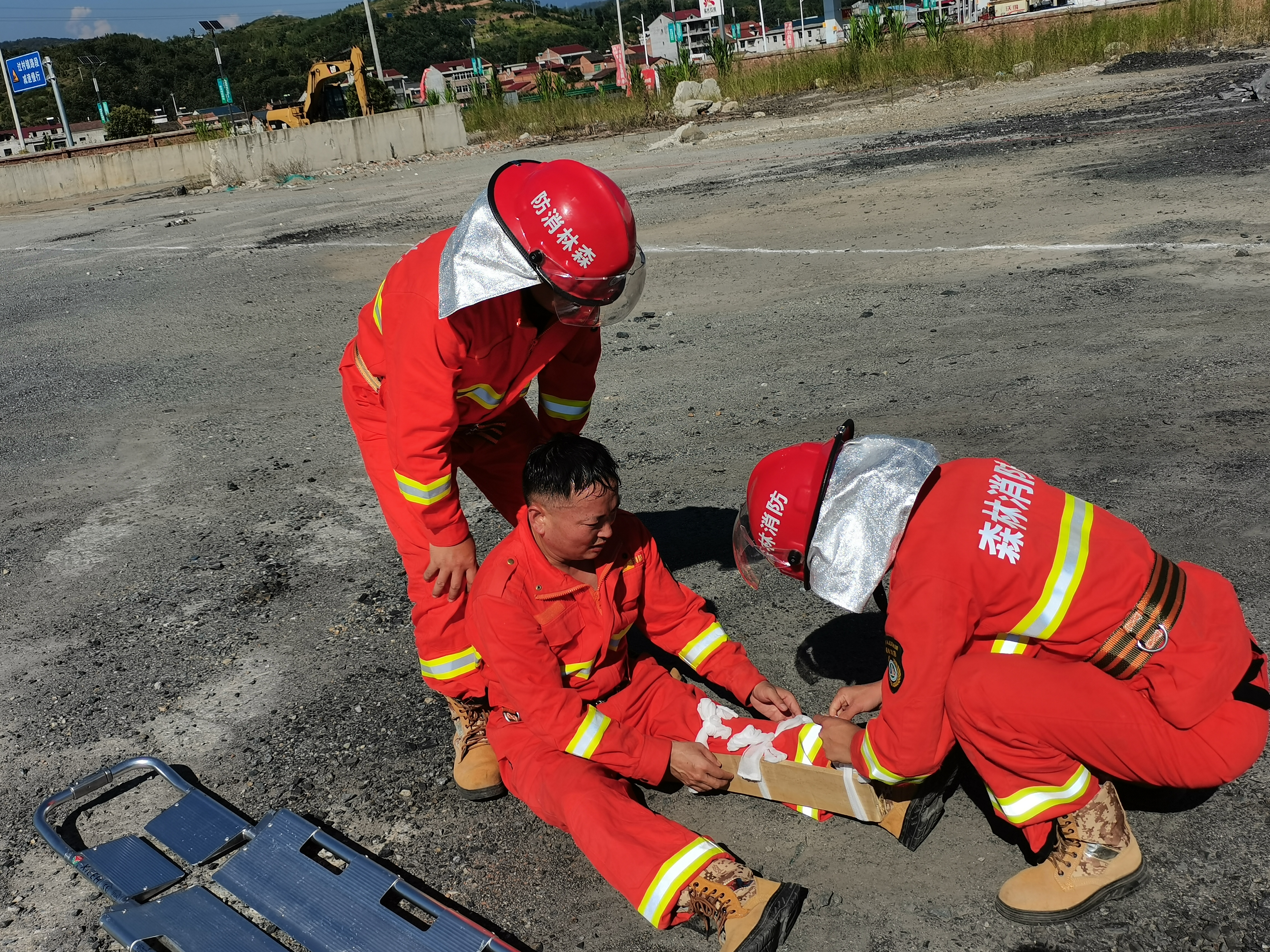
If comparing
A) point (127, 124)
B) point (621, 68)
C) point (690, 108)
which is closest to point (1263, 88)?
point (690, 108)

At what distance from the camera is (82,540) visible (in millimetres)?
5023

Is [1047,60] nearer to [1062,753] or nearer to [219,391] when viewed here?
[219,391]

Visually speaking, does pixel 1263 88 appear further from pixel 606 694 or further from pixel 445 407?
pixel 445 407

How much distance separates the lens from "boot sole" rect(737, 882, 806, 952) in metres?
2.27

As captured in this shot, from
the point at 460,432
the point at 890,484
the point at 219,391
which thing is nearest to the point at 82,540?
the point at 219,391

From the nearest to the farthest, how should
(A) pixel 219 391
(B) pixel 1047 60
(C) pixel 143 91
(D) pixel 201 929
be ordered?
(D) pixel 201 929, (A) pixel 219 391, (B) pixel 1047 60, (C) pixel 143 91

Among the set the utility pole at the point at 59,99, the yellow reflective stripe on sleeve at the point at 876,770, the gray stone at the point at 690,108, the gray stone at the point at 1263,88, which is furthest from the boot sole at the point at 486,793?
the utility pole at the point at 59,99

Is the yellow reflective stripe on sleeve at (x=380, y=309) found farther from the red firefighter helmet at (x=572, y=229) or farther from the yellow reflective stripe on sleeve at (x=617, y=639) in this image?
the yellow reflective stripe on sleeve at (x=617, y=639)

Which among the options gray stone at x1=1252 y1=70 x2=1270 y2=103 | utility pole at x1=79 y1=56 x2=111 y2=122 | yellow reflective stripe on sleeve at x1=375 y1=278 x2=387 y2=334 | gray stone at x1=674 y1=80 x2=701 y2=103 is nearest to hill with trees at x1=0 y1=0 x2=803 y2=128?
utility pole at x1=79 y1=56 x2=111 y2=122

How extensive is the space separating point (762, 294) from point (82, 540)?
5.03m

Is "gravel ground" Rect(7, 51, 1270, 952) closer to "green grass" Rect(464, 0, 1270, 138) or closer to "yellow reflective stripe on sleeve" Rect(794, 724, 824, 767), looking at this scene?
"yellow reflective stripe on sleeve" Rect(794, 724, 824, 767)

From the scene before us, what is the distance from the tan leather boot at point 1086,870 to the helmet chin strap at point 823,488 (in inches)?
33.0

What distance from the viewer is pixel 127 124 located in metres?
42.8

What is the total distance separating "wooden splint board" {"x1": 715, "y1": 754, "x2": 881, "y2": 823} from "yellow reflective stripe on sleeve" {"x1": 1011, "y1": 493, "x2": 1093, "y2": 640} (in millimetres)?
626
